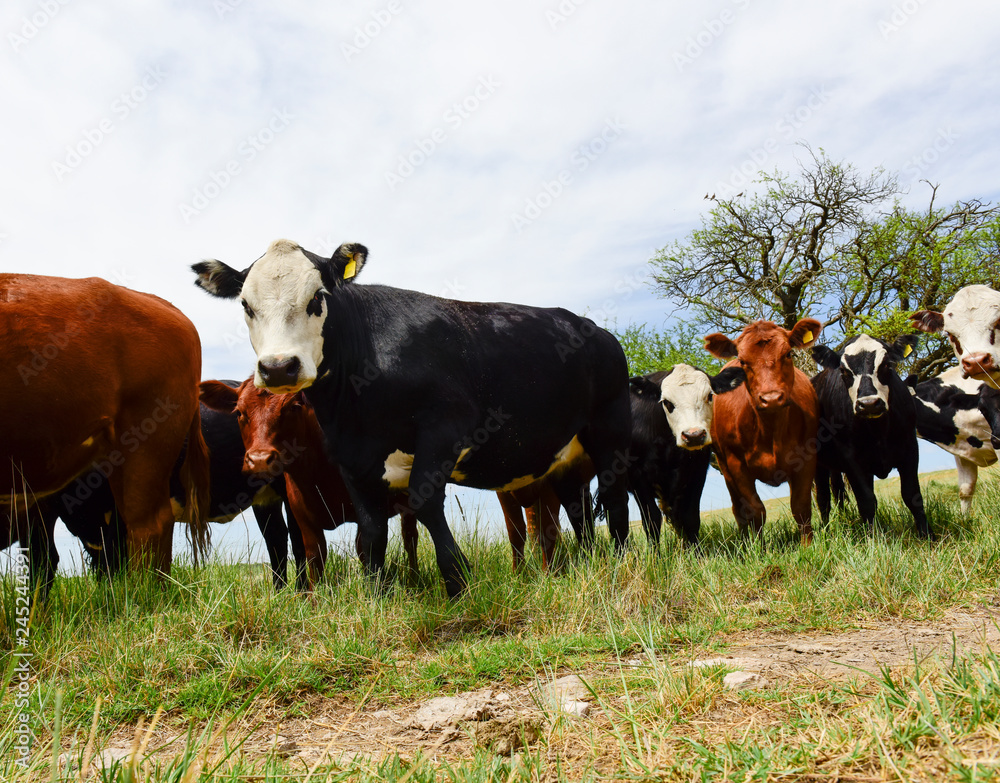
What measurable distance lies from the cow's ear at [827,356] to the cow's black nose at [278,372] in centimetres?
620

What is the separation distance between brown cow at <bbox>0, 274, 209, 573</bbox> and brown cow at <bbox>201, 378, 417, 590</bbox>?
3.06ft

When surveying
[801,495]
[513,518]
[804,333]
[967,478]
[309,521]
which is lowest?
[967,478]

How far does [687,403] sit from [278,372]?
4.99 m

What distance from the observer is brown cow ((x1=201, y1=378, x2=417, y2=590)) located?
6430 millimetres

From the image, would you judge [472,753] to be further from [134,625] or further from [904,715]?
[134,625]

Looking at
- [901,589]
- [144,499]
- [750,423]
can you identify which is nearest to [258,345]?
[144,499]

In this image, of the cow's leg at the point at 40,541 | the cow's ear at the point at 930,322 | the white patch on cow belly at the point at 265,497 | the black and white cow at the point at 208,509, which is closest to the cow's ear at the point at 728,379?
the cow's ear at the point at 930,322

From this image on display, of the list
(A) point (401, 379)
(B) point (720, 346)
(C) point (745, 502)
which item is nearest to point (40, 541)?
(A) point (401, 379)

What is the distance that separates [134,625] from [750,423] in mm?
6231

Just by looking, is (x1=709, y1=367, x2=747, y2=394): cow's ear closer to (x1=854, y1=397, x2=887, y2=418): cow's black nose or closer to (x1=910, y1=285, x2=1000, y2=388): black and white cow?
(x1=854, y1=397, x2=887, y2=418): cow's black nose

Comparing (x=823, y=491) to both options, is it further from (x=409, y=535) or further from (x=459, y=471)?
(x=459, y=471)

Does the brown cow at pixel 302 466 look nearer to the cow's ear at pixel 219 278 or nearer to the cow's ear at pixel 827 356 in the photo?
the cow's ear at pixel 219 278

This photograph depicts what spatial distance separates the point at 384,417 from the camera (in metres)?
5.12

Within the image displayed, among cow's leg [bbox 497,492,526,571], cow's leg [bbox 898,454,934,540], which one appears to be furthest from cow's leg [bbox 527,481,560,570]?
cow's leg [bbox 898,454,934,540]
